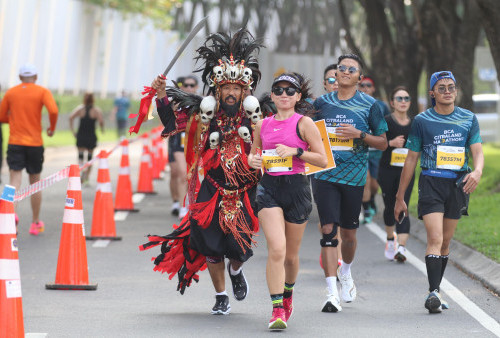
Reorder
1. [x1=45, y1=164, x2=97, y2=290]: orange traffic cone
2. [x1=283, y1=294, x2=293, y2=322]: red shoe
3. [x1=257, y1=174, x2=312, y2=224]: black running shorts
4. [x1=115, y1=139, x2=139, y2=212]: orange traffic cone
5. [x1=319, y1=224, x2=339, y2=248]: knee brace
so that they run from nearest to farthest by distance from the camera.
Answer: [x1=257, y1=174, x2=312, y2=224]: black running shorts, [x1=283, y1=294, x2=293, y2=322]: red shoe, [x1=319, y1=224, x2=339, y2=248]: knee brace, [x1=45, y1=164, x2=97, y2=290]: orange traffic cone, [x1=115, y1=139, x2=139, y2=212]: orange traffic cone

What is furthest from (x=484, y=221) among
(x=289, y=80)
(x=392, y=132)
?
(x=289, y=80)

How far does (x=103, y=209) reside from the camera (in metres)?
13.4

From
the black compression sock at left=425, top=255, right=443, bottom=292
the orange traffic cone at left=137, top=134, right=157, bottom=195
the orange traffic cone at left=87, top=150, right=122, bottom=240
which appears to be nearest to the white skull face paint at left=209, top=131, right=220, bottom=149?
the black compression sock at left=425, top=255, right=443, bottom=292

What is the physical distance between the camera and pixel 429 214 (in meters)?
9.26

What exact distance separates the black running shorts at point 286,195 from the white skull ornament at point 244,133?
0.46 m

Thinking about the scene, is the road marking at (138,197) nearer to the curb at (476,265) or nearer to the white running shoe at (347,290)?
the curb at (476,265)

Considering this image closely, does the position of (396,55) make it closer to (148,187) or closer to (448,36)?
(448,36)

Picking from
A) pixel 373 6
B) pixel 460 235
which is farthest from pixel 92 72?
pixel 460 235

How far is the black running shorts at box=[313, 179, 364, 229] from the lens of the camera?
30.9 ft

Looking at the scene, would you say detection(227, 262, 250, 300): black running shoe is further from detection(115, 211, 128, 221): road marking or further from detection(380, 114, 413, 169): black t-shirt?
detection(115, 211, 128, 221): road marking

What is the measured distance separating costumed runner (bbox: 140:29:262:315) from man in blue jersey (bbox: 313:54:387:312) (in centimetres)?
79

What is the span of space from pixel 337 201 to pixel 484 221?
6236mm

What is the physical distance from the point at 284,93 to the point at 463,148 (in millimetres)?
1698

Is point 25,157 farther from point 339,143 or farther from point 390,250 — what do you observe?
point 339,143
